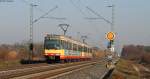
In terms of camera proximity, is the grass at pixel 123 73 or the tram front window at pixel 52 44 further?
the tram front window at pixel 52 44

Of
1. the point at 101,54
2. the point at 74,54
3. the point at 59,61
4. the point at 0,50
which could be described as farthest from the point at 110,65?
the point at 101,54

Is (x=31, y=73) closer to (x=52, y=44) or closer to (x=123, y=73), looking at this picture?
(x=123, y=73)

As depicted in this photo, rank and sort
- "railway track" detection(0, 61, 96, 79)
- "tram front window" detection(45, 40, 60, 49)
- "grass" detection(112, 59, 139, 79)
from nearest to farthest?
"railway track" detection(0, 61, 96, 79) < "grass" detection(112, 59, 139, 79) < "tram front window" detection(45, 40, 60, 49)

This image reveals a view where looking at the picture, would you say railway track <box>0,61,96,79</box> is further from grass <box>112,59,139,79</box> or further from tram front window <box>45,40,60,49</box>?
tram front window <box>45,40,60,49</box>

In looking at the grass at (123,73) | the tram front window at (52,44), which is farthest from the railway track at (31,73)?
the tram front window at (52,44)

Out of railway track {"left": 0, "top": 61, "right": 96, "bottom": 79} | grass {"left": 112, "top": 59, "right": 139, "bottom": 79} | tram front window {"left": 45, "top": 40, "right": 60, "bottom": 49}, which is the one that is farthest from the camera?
tram front window {"left": 45, "top": 40, "right": 60, "bottom": 49}

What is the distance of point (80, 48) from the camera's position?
64688mm

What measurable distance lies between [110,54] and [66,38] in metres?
22.4

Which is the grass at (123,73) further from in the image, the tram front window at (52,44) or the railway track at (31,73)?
the tram front window at (52,44)

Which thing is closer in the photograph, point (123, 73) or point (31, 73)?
point (31, 73)

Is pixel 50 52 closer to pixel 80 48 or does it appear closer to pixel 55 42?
pixel 55 42

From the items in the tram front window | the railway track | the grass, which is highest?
the tram front window

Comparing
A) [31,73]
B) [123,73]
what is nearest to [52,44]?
[123,73]

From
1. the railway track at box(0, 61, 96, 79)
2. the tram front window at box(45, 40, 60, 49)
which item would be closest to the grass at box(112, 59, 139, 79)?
the railway track at box(0, 61, 96, 79)
